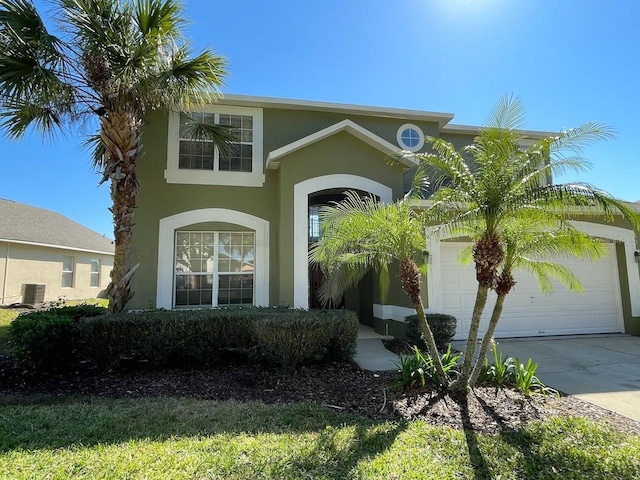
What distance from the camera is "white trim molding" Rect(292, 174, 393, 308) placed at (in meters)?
10.1

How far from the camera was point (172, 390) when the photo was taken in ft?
20.3

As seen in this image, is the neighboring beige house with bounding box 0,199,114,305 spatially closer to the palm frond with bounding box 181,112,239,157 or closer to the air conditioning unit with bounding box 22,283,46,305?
the air conditioning unit with bounding box 22,283,46,305

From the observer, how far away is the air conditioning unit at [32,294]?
Result: 19.0m

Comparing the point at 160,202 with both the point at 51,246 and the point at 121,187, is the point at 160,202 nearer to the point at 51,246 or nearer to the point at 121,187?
the point at 121,187

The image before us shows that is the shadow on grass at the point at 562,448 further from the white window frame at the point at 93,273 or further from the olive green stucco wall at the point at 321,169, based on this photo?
the white window frame at the point at 93,273

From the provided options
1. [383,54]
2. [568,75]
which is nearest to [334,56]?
[383,54]

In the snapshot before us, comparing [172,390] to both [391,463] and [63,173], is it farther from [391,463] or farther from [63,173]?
[63,173]

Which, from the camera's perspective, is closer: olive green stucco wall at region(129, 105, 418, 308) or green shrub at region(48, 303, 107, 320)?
green shrub at region(48, 303, 107, 320)

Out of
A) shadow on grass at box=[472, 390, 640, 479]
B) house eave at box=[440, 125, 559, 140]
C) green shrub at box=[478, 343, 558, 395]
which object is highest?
house eave at box=[440, 125, 559, 140]

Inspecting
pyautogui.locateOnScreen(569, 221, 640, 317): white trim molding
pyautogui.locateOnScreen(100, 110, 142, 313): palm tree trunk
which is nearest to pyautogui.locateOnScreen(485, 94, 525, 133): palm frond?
pyautogui.locateOnScreen(569, 221, 640, 317): white trim molding

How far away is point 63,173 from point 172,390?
64.1 ft

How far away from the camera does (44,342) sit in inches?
269

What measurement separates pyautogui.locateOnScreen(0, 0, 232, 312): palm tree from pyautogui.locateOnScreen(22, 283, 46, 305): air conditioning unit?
13.4 m

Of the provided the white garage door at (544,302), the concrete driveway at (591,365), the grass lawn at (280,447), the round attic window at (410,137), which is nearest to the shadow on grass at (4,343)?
the grass lawn at (280,447)
